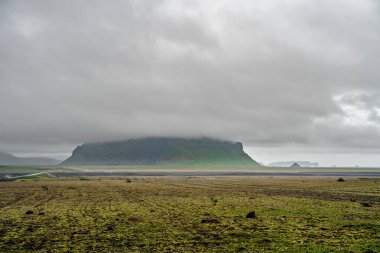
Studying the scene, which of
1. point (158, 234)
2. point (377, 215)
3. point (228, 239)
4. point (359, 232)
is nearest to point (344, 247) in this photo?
point (359, 232)

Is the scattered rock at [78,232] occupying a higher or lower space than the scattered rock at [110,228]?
lower

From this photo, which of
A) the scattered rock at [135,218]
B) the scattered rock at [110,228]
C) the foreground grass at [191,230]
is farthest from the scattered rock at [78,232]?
the scattered rock at [135,218]

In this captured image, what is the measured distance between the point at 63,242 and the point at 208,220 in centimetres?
1079

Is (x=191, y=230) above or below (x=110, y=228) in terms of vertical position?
above

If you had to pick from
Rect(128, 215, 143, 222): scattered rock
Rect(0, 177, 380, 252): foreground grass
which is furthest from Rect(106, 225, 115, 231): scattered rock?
Rect(128, 215, 143, 222): scattered rock

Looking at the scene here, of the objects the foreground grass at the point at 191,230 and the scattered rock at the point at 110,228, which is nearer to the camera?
the foreground grass at the point at 191,230

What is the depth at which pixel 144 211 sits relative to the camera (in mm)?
33031

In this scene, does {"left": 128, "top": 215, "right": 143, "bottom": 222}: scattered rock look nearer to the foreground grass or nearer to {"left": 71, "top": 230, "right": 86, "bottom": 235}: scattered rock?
the foreground grass

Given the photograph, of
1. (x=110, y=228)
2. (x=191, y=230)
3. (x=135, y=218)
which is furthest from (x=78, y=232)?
(x=191, y=230)

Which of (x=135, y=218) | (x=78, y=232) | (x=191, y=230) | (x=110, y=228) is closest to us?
(x=78, y=232)

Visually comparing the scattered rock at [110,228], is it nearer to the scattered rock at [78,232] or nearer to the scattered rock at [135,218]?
the scattered rock at [78,232]

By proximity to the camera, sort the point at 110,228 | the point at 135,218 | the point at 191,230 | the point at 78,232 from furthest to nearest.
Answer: the point at 135,218, the point at 110,228, the point at 191,230, the point at 78,232

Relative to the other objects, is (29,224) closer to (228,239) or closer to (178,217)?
(178,217)

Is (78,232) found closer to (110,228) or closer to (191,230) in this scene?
(110,228)
